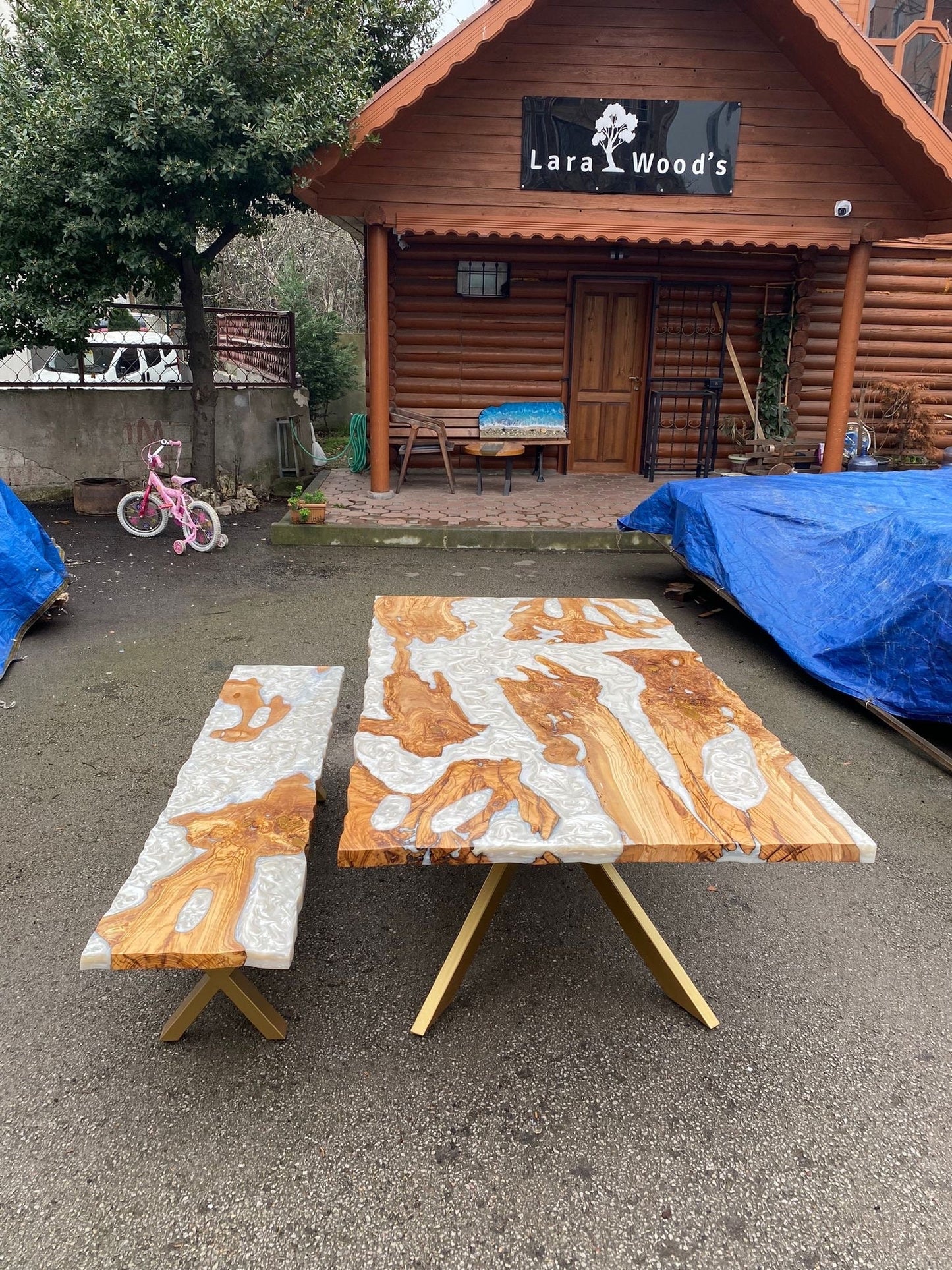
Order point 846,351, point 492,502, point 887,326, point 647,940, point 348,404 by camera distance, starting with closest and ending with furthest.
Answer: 1. point 647,940
2. point 846,351
3. point 492,502
4. point 887,326
5. point 348,404

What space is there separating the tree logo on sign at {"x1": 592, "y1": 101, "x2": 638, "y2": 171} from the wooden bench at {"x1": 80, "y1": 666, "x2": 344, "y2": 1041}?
7496mm

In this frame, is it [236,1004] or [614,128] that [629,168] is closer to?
[614,128]

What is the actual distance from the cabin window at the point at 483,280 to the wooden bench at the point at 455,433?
1.43 m

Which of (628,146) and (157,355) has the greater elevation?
(628,146)

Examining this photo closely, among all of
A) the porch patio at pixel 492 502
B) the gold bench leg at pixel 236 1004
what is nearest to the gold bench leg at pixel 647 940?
the gold bench leg at pixel 236 1004

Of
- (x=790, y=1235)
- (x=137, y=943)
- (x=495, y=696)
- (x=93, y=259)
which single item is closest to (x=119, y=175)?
(x=93, y=259)

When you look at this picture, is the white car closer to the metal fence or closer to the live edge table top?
the metal fence

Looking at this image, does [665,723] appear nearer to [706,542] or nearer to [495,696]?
[495,696]

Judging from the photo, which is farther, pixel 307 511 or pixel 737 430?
pixel 737 430

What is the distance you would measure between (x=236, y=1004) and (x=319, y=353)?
530 inches

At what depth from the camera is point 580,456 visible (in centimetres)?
1155

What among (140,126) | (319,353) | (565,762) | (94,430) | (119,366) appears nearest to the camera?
(565,762)

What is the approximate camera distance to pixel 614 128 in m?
8.56

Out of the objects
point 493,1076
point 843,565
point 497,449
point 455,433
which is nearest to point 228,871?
point 493,1076
